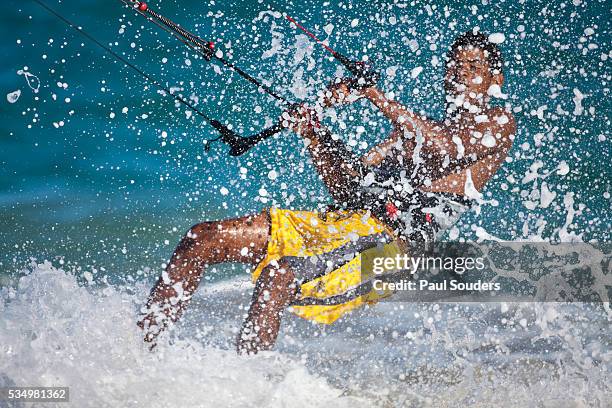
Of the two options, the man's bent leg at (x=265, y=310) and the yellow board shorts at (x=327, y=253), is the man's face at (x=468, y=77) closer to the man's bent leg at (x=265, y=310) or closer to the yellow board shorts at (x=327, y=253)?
the yellow board shorts at (x=327, y=253)

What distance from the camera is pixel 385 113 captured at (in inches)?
141

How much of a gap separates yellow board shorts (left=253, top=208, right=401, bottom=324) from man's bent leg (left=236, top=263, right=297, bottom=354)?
0.22ft

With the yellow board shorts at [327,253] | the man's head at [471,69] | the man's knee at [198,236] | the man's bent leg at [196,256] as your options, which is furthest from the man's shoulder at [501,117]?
the man's knee at [198,236]

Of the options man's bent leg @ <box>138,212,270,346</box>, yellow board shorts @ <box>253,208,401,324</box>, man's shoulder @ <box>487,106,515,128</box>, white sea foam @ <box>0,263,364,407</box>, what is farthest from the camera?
Answer: man's shoulder @ <box>487,106,515,128</box>

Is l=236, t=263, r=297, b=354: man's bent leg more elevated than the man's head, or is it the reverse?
the man's head

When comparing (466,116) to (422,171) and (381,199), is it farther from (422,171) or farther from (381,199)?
(381,199)

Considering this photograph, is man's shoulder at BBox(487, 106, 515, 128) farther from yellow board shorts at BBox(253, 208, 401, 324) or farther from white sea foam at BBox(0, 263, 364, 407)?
white sea foam at BBox(0, 263, 364, 407)

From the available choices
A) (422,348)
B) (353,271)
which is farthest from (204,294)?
(353,271)

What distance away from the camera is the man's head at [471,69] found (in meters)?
3.80

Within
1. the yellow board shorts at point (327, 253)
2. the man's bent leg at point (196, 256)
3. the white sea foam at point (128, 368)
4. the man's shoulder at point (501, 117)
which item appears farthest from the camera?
the man's shoulder at point (501, 117)

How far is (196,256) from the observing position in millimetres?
3168

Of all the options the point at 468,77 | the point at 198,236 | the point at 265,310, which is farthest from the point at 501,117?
the point at 198,236

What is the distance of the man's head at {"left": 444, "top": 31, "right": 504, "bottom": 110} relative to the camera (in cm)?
380

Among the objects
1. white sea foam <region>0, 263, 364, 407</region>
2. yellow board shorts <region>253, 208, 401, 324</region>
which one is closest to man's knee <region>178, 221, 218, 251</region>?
yellow board shorts <region>253, 208, 401, 324</region>
